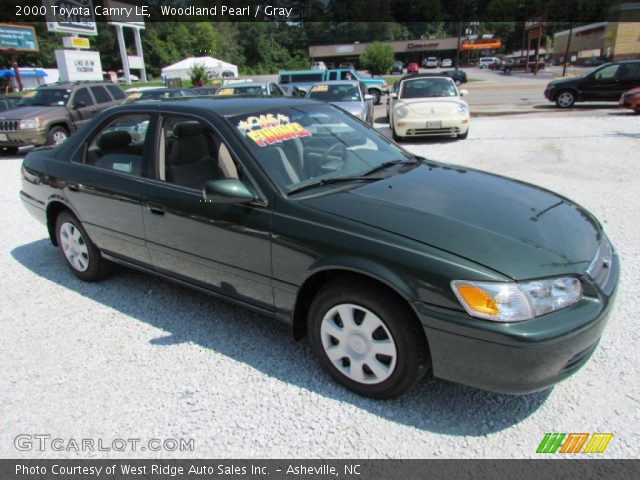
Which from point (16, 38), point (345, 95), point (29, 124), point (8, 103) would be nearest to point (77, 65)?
point (8, 103)

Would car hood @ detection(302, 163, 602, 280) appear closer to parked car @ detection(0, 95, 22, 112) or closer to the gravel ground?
the gravel ground

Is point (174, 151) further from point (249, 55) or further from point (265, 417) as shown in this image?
point (249, 55)

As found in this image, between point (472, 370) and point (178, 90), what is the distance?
574 inches

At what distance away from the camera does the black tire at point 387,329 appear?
7.65 ft

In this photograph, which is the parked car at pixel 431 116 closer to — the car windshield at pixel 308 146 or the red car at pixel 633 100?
the red car at pixel 633 100

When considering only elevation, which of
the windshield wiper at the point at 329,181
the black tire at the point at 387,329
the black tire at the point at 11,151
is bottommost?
the black tire at the point at 11,151

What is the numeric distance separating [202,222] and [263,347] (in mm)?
946

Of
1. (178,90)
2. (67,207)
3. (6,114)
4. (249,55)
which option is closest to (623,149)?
(67,207)

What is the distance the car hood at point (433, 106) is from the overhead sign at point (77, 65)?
23775 mm

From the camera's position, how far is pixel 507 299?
2.10 metres

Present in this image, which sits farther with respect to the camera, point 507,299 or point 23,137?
point 23,137

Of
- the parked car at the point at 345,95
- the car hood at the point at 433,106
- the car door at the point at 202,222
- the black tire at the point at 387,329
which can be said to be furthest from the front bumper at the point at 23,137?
the black tire at the point at 387,329

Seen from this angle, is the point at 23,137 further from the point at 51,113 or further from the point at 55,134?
the point at 51,113

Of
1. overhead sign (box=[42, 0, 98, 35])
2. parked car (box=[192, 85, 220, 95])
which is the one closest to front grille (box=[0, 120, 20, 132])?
parked car (box=[192, 85, 220, 95])
